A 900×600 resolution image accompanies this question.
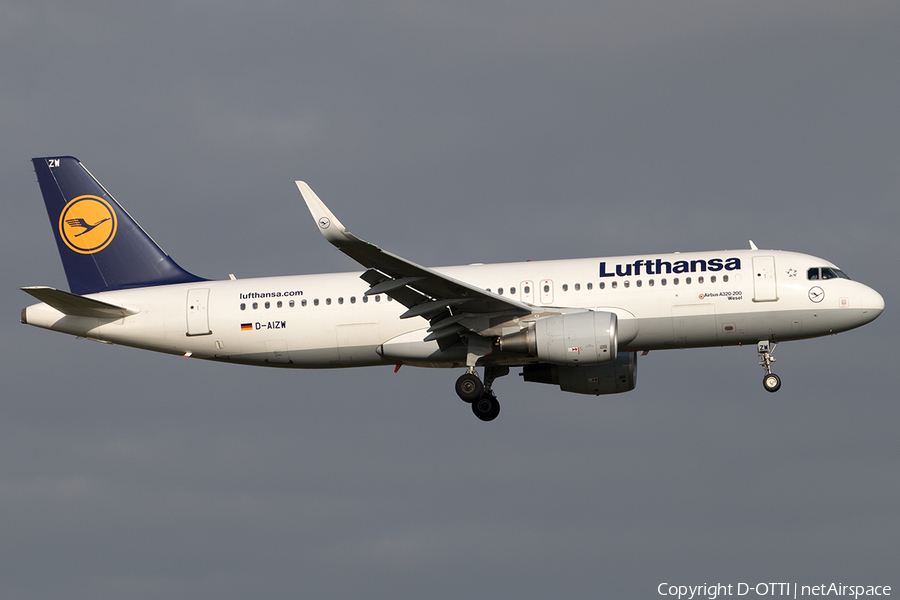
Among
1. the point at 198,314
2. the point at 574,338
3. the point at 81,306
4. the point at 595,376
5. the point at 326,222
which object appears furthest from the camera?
the point at 595,376

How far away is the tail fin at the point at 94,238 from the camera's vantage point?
124 feet

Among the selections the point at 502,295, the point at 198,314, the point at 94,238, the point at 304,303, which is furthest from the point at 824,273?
the point at 94,238

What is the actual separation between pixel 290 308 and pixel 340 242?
275 inches

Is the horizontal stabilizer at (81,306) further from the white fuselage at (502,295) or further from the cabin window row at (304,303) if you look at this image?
the cabin window row at (304,303)

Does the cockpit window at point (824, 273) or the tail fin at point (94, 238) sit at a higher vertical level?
the tail fin at point (94, 238)

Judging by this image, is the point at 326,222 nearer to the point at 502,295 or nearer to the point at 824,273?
the point at 502,295

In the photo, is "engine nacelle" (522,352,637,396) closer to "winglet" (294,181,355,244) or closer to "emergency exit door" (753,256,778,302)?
"emergency exit door" (753,256,778,302)

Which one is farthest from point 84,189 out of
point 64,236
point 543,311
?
point 543,311

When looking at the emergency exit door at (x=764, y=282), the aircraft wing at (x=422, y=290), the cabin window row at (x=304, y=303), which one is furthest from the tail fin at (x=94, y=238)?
the emergency exit door at (x=764, y=282)

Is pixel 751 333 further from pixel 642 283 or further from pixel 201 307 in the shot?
pixel 201 307

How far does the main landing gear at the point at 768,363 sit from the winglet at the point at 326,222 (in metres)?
13.5

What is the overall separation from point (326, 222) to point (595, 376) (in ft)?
40.0

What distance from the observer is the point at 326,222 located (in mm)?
28859

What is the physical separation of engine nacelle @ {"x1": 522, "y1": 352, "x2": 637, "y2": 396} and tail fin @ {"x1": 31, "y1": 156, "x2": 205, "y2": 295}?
12.2 meters
